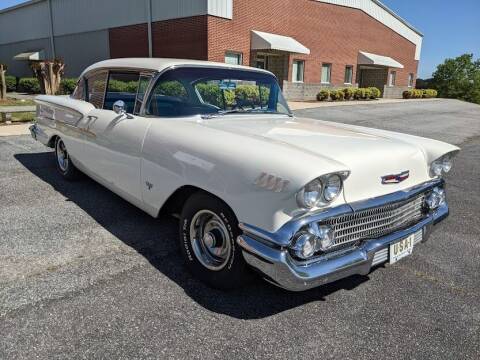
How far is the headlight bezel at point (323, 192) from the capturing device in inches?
90.7

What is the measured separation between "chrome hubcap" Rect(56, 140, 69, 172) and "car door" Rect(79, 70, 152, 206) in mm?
1000

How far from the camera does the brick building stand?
18938mm

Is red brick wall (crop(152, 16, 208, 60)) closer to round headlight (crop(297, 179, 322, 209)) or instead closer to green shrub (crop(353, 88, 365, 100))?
green shrub (crop(353, 88, 365, 100))

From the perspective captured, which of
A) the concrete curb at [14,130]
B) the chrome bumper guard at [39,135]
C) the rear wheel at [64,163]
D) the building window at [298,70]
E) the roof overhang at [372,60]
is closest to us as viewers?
the rear wheel at [64,163]

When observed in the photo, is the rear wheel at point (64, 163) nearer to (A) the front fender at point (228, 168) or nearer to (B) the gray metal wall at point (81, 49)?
(A) the front fender at point (228, 168)

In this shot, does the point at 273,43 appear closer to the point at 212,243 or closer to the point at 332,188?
the point at 212,243

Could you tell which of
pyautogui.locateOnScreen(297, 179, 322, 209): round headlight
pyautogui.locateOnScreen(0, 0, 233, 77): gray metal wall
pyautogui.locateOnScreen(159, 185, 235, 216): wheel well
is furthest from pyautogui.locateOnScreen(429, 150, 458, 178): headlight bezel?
pyautogui.locateOnScreen(0, 0, 233, 77): gray metal wall

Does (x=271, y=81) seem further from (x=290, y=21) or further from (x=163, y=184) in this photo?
(x=290, y=21)

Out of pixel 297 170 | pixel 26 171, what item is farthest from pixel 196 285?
pixel 26 171

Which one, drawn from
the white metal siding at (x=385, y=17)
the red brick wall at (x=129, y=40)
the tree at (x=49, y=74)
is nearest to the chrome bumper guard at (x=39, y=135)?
the tree at (x=49, y=74)

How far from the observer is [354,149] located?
2779mm

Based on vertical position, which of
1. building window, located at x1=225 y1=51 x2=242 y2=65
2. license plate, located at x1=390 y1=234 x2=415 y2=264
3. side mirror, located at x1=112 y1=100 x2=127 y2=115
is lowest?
license plate, located at x1=390 y1=234 x2=415 y2=264

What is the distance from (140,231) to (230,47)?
1690cm

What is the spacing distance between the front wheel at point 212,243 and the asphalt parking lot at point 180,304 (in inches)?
5.0
